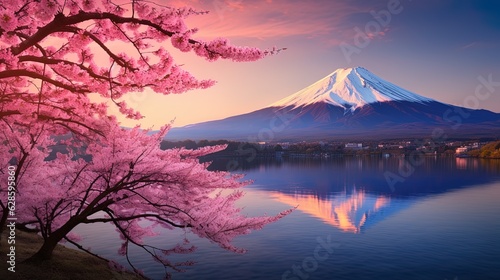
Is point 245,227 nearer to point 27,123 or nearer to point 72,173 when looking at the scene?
point 72,173

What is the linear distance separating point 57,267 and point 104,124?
3.61m

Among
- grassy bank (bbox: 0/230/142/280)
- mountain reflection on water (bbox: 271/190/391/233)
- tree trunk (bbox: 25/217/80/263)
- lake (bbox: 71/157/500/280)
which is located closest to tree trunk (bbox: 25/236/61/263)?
tree trunk (bbox: 25/217/80/263)

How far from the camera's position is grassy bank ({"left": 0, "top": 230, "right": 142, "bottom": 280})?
8.68 metres

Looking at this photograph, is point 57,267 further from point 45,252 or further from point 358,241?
point 358,241

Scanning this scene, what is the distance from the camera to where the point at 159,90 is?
797 cm

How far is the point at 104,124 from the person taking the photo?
8.45m

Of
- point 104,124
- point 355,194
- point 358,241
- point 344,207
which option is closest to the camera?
point 104,124

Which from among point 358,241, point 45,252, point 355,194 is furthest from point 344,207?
point 45,252

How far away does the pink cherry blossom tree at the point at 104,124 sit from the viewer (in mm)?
6949

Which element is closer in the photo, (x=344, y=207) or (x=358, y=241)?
(x=358, y=241)

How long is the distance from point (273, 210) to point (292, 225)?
5.74 metres

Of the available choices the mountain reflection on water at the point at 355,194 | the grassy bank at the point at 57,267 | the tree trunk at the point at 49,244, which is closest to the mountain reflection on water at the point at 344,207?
the mountain reflection on water at the point at 355,194

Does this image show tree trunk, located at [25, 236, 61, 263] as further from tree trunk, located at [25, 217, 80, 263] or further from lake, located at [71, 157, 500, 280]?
lake, located at [71, 157, 500, 280]

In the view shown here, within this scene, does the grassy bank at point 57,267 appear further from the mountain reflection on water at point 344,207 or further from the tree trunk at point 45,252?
the mountain reflection on water at point 344,207
